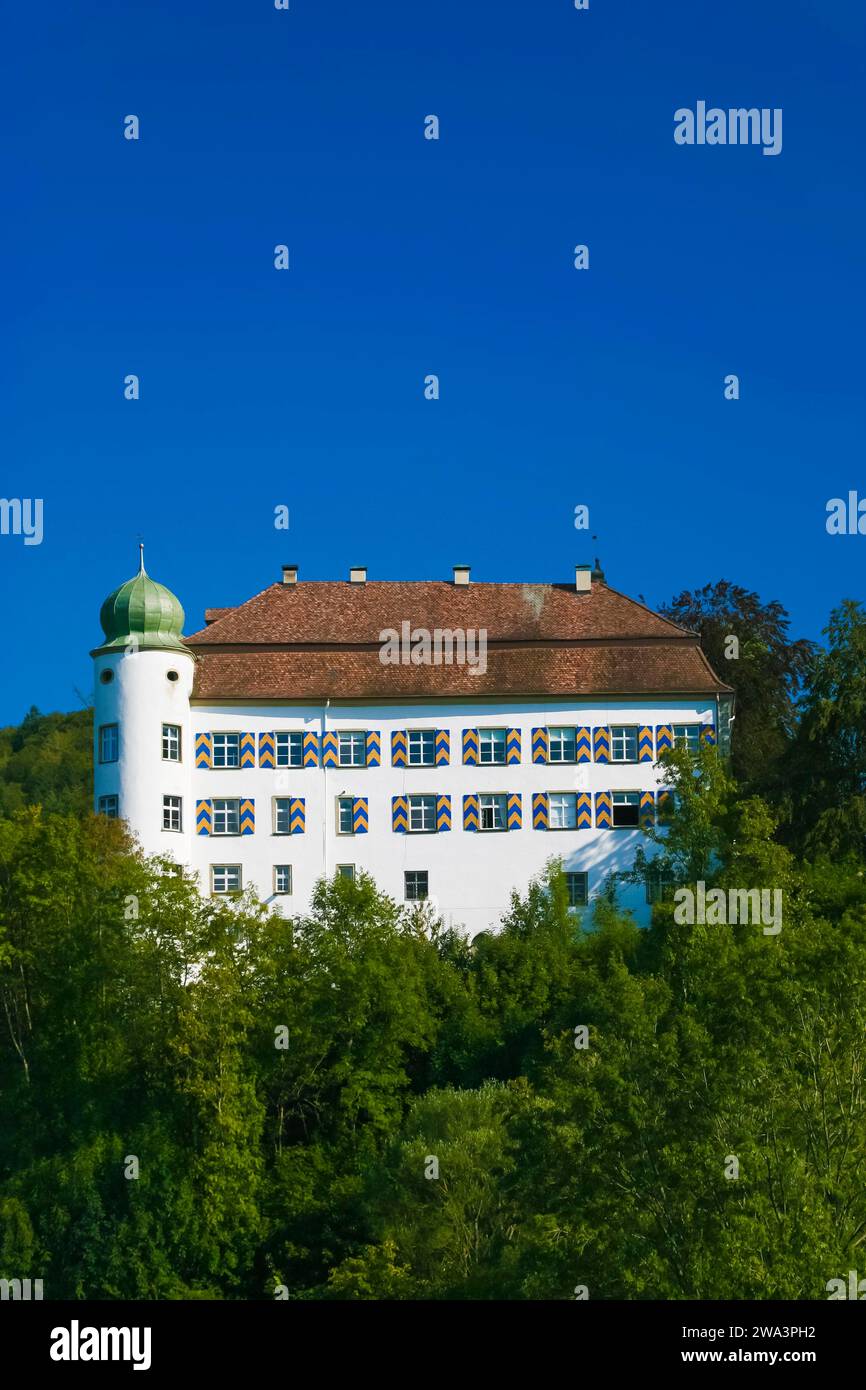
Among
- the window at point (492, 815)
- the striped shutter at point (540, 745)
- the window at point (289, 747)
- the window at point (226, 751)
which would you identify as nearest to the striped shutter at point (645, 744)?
the striped shutter at point (540, 745)

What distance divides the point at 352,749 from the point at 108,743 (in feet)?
17.8

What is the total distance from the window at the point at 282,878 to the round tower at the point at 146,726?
1987mm

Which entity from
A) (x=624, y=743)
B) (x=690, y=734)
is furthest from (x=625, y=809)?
(x=690, y=734)

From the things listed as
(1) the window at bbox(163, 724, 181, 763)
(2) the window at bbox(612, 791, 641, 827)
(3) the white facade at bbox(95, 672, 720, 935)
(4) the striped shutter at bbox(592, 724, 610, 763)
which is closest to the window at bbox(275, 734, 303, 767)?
(3) the white facade at bbox(95, 672, 720, 935)

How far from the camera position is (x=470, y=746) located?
169 feet

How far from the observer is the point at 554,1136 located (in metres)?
30.5

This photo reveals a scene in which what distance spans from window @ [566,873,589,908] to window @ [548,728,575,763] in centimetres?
268

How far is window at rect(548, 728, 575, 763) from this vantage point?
51.3 metres

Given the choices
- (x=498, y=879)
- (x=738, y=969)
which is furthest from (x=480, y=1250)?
(x=498, y=879)

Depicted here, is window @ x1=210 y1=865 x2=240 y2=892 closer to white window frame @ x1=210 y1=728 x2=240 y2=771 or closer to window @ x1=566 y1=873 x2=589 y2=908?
white window frame @ x1=210 y1=728 x2=240 y2=771

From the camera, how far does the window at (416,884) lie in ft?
166

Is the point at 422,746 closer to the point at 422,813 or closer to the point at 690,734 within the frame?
the point at 422,813
